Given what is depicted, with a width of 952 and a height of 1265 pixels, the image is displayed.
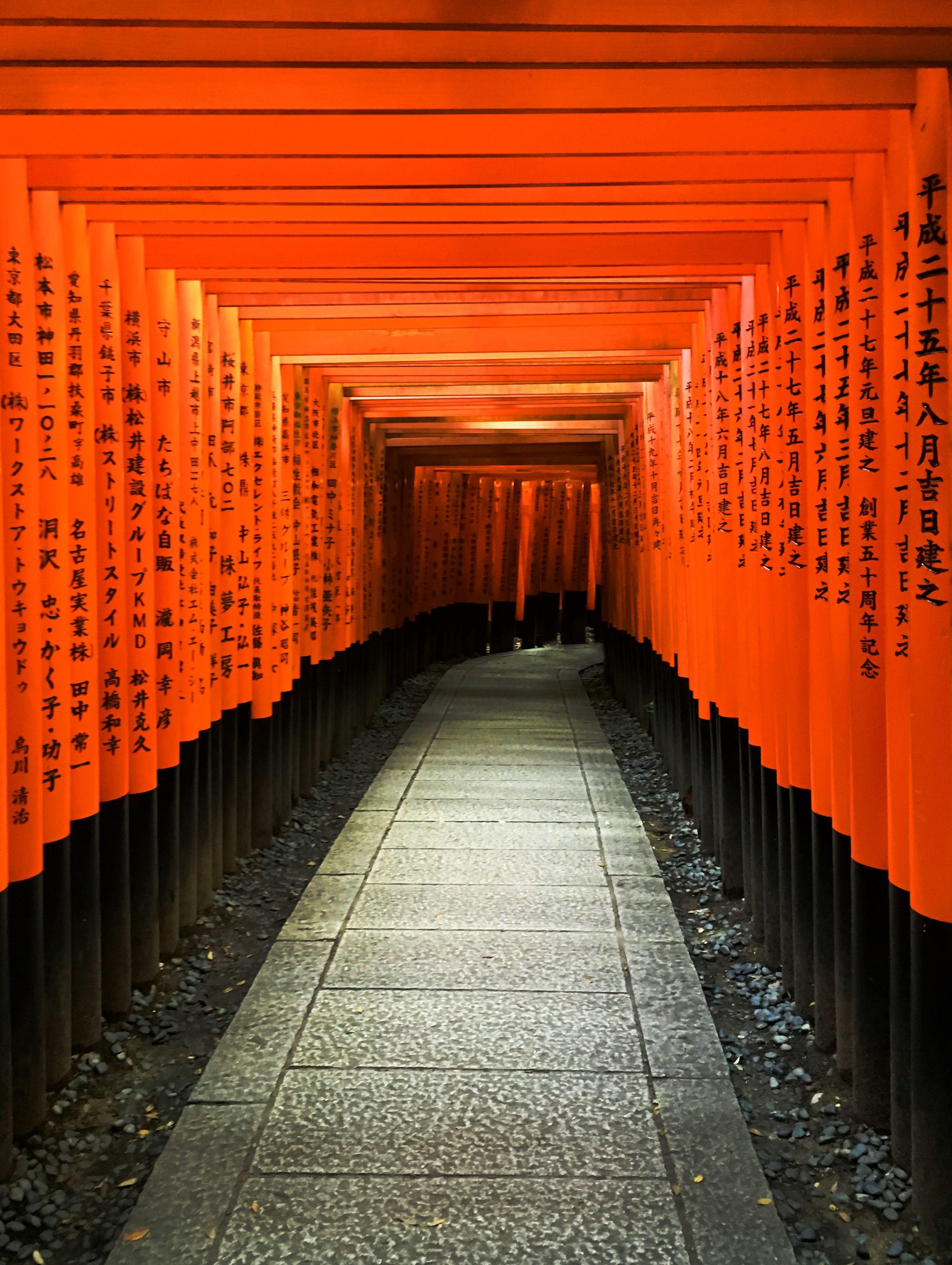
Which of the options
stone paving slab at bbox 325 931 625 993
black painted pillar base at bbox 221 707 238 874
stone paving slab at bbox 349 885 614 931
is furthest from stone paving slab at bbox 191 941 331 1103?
black painted pillar base at bbox 221 707 238 874

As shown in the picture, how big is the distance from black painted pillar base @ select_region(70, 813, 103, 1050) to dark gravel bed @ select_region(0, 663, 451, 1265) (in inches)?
4.3

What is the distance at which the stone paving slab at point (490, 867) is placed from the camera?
5.82 metres

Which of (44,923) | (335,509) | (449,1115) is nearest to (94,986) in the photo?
(44,923)

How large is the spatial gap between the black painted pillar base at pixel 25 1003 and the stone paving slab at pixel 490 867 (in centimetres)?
253

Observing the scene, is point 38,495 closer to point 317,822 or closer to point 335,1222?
point 335,1222

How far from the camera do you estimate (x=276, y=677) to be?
23.1 feet

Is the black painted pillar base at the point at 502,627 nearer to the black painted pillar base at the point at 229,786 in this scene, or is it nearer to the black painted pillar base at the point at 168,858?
the black painted pillar base at the point at 229,786

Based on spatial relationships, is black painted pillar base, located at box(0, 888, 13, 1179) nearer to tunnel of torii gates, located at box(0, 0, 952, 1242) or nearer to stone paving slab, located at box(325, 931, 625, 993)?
tunnel of torii gates, located at box(0, 0, 952, 1242)

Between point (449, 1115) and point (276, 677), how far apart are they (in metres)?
4.11

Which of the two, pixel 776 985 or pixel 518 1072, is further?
pixel 776 985

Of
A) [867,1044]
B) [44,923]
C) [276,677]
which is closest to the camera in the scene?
[867,1044]

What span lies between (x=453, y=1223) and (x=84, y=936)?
188cm

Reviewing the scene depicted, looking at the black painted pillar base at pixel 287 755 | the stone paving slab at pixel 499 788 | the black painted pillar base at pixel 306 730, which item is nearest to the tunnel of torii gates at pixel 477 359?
A: the black painted pillar base at pixel 287 755

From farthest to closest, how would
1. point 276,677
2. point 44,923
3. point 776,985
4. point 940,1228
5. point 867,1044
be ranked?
point 276,677 < point 776,985 < point 44,923 < point 867,1044 < point 940,1228
